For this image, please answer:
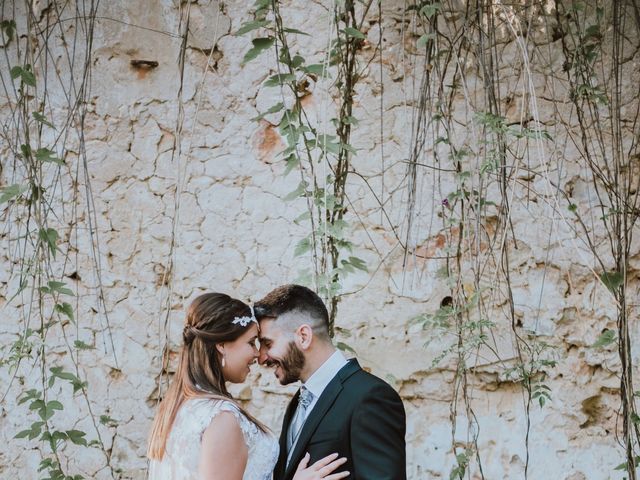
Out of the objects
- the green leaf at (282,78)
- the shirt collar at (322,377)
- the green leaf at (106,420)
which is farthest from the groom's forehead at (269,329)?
the green leaf at (106,420)

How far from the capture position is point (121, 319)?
3295 millimetres

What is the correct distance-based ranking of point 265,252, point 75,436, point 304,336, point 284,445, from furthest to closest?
point 265,252 → point 75,436 → point 284,445 → point 304,336

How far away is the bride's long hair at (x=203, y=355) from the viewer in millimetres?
2371

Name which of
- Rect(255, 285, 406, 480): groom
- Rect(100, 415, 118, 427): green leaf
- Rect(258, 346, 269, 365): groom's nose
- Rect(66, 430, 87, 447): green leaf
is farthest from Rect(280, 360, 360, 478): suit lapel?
Rect(100, 415, 118, 427): green leaf

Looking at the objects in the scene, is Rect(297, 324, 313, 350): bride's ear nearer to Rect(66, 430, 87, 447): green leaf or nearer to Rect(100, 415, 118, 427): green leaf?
Rect(66, 430, 87, 447): green leaf

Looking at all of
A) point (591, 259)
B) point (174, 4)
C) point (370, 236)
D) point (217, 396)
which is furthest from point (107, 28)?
point (591, 259)

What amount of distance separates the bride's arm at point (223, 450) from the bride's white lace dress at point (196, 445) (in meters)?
0.02

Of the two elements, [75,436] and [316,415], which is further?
[75,436]

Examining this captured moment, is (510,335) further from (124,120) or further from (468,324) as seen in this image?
(124,120)

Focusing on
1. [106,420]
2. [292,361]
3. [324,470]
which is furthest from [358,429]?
[106,420]

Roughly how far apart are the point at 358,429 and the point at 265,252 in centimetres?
120

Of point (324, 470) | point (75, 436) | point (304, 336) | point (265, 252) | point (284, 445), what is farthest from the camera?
point (265, 252)

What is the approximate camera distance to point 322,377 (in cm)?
238

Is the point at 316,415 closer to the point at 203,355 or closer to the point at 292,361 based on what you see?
the point at 292,361
